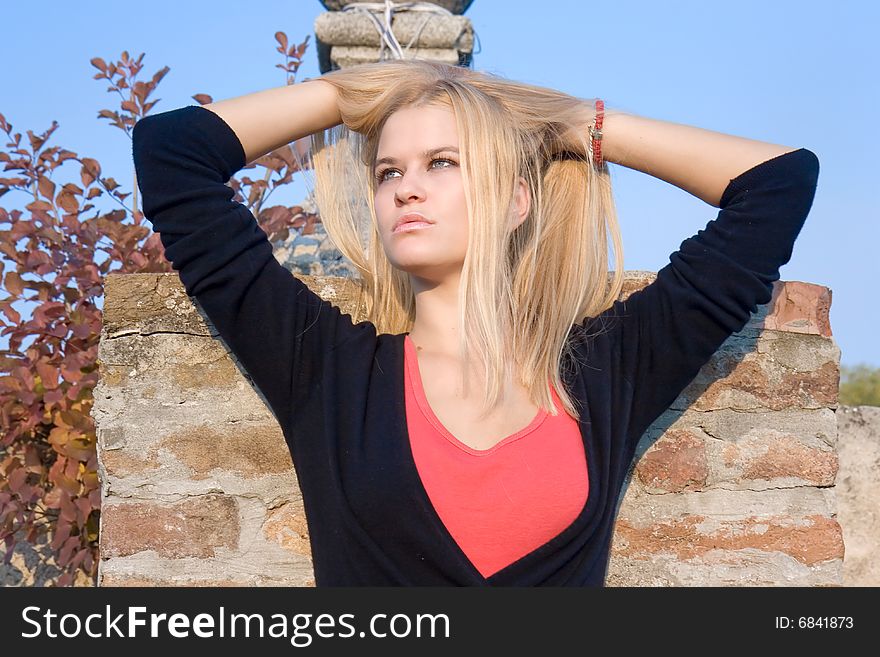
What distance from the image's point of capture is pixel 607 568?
244 cm

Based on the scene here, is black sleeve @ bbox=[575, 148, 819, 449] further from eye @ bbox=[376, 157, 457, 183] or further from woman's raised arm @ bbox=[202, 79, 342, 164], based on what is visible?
woman's raised arm @ bbox=[202, 79, 342, 164]

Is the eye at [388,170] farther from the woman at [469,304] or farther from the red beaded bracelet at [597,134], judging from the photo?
the red beaded bracelet at [597,134]

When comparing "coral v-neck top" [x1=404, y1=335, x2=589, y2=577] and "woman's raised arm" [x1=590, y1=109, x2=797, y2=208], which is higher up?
"woman's raised arm" [x1=590, y1=109, x2=797, y2=208]

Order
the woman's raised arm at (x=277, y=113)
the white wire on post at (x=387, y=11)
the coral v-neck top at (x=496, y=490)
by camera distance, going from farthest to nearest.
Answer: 1. the white wire on post at (x=387, y=11)
2. the woman's raised arm at (x=277, y=113)
3. the coral v-neck top at (x=496, y=490)

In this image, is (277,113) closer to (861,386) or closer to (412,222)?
(412,222)

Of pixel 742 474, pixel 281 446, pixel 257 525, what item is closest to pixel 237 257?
pixel 281 446

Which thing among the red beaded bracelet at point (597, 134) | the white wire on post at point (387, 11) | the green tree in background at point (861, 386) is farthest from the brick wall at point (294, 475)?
the green tree in background at point (861, 386)

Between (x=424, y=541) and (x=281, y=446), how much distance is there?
511 mm

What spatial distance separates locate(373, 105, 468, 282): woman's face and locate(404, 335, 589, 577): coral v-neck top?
1.18ft

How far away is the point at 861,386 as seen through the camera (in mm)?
11422

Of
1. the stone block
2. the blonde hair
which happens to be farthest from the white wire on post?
the blonde hair

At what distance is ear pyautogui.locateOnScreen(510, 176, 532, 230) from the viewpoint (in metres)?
2.37

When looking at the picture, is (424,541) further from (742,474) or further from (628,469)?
(742,474)

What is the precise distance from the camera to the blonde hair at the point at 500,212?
86.8 inches
